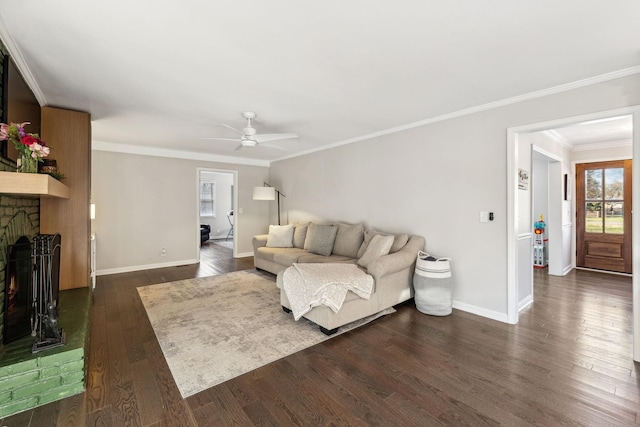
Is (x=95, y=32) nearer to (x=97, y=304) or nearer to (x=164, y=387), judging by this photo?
(x=164, y=387)

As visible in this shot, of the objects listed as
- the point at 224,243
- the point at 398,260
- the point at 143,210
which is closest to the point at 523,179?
the point at 398,260

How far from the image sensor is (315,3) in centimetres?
168

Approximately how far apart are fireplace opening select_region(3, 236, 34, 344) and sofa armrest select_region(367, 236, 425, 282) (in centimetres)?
306

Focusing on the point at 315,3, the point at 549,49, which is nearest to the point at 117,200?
the point at 315,3

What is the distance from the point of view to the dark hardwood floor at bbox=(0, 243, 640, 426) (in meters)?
1.78

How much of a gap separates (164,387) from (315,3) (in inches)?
109

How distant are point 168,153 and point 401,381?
5.91 meters

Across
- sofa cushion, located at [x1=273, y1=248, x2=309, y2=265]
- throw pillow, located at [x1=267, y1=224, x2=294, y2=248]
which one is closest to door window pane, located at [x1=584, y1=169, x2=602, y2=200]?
sofa cushion, located at [x1=273, y1=248, x2=309, y2=265]

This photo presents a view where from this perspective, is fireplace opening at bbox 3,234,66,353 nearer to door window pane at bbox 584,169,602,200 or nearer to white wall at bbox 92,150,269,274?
white wall at bbox 92,150,269,274

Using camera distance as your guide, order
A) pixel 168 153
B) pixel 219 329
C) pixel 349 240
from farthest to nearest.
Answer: pixel 168 153 → pixel 349 240 → pixel 219 329

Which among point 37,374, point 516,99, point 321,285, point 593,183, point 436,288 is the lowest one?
point 37,374

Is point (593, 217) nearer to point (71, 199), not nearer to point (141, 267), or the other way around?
→ point (71, 199)

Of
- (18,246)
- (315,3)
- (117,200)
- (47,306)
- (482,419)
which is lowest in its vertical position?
(482,419)

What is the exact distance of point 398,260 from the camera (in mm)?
3457
